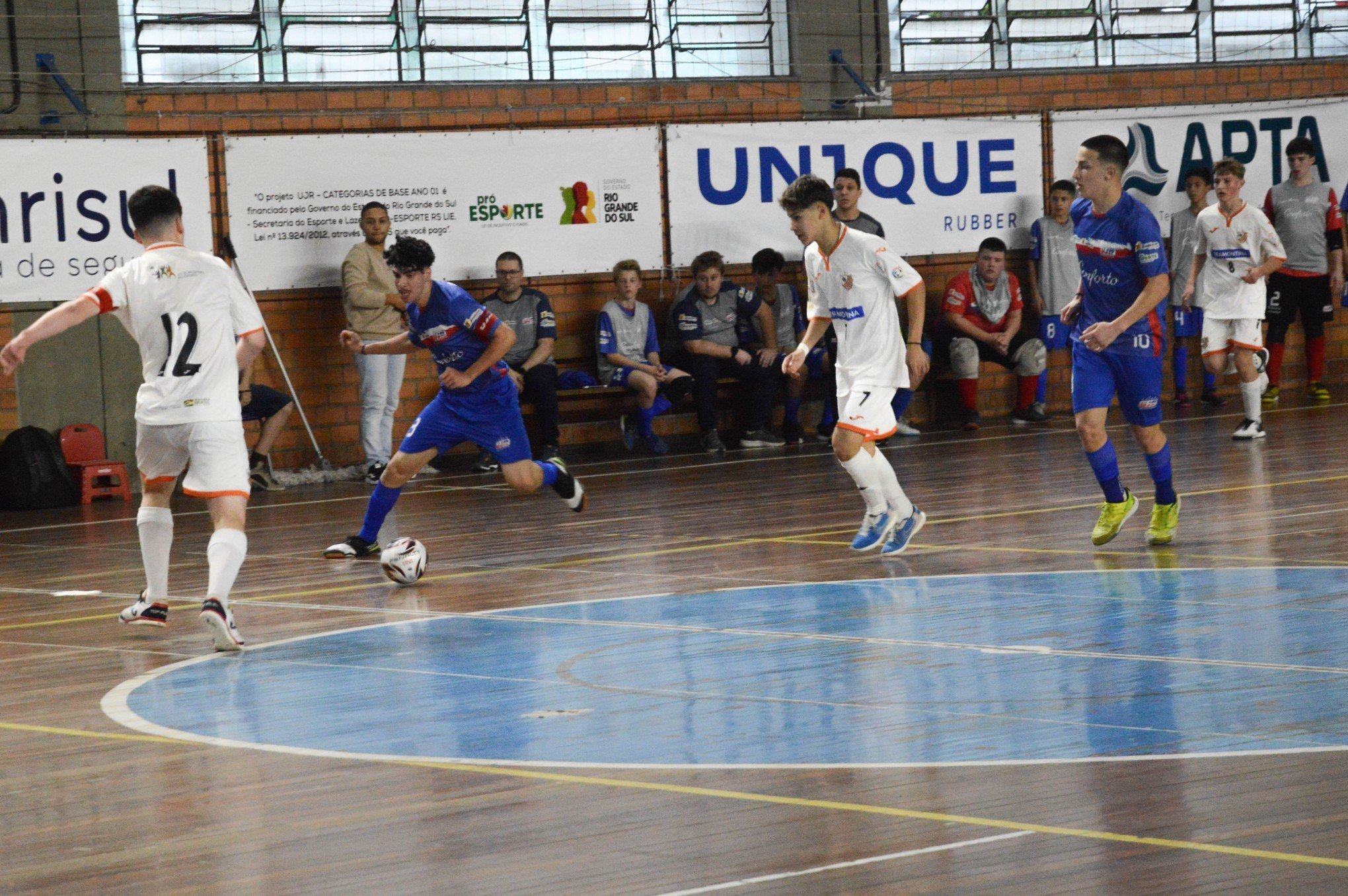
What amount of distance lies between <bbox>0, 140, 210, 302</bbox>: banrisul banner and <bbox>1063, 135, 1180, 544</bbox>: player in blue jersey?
23.8 feet

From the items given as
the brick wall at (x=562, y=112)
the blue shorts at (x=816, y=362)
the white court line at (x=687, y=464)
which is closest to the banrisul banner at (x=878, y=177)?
the brick wall at (x=562, y=112)

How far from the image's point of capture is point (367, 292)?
A: 45.9 ft

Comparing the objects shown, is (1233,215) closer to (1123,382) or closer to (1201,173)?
(1201,173)

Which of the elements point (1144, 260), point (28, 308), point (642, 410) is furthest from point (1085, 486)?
point (28, 308)

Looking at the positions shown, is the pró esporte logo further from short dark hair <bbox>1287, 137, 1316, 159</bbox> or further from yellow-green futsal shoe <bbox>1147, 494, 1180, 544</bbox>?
yellow-green futsal shoe <bbox>1147, 494, 1180, 544</bbox>

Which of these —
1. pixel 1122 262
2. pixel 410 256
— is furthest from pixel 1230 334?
pixel 410 256

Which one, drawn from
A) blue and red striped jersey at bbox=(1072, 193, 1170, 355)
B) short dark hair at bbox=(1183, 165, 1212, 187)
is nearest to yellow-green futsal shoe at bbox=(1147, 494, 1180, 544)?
blue and red striped jersey at bbox=(1072, 193, 1170, 355)

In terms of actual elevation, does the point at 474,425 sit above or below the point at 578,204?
below

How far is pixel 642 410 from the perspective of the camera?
1501 centimetres

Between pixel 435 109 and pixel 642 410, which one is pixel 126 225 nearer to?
pixel 435 109

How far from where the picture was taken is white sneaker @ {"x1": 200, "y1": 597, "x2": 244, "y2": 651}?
21.6 feet

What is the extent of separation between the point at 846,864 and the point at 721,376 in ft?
39.3

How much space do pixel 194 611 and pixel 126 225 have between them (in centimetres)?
675

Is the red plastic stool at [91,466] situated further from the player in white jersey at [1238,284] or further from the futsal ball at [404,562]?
the player in white jersey at [1238,284]
